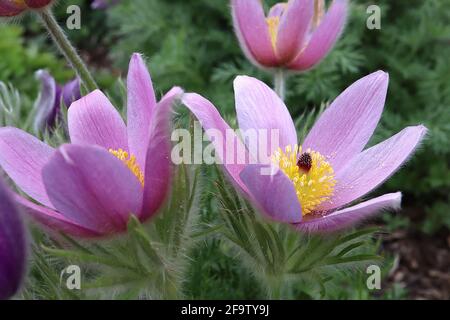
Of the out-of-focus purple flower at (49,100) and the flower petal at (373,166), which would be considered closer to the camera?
the flower petal at (373,166)

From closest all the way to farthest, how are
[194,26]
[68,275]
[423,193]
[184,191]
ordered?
1. [184,191]
2. [68,275]
3. [423,193]
4. [194,26]

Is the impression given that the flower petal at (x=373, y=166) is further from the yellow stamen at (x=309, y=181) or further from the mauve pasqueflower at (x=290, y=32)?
the mauve pasqueflower at (x=290, y=32)

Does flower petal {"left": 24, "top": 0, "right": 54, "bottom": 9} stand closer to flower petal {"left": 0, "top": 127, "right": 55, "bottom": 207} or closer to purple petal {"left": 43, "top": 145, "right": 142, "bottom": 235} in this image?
flower petal {"left": 0, "top": 127, "right": 55, "bottom": 207}

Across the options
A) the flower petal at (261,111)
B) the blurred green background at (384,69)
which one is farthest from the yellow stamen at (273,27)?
the blurred green background at (384,69)

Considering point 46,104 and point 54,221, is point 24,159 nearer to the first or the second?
point 54,221
